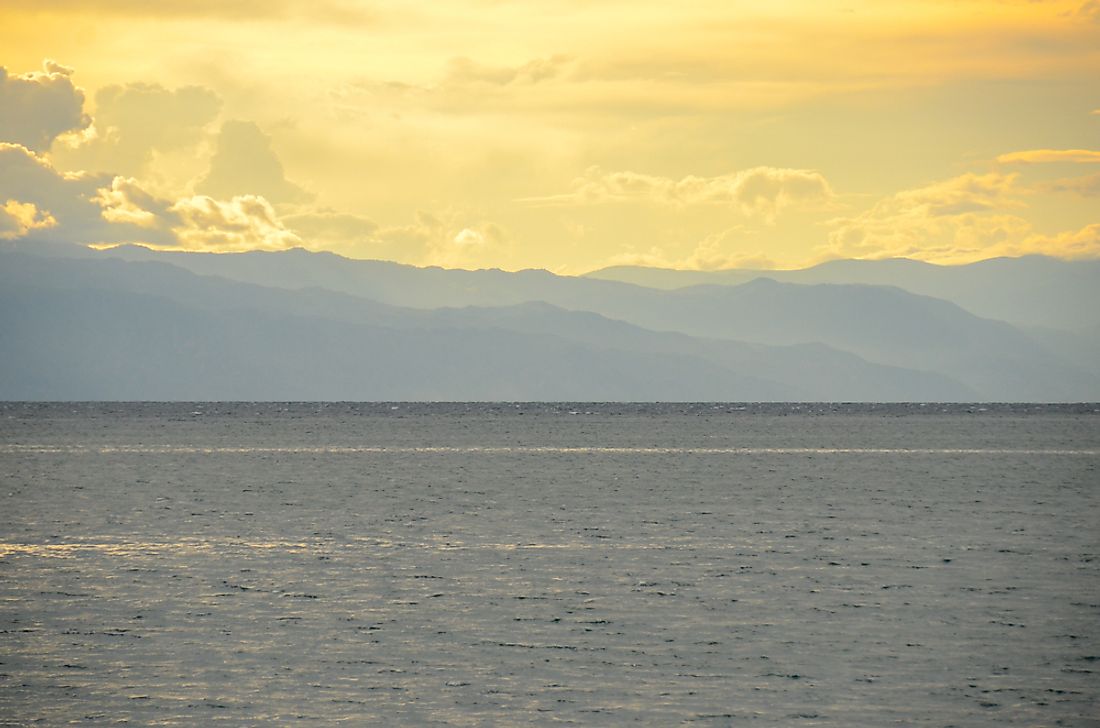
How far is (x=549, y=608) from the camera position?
43219 mm

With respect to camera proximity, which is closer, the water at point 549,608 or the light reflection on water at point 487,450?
the water at point 549,608

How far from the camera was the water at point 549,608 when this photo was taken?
31.4 meters

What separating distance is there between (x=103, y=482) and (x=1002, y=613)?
80.0m

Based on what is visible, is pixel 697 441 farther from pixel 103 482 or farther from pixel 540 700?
pixel 540 700

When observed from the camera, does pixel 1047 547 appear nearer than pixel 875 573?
No

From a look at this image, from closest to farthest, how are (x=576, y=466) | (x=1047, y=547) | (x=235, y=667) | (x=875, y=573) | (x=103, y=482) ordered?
(x=235, y=667) < (x=875, y=573) < (x=1047, y=547) < (x=103, y=482) < (x=576, y=466)

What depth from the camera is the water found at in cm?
3138

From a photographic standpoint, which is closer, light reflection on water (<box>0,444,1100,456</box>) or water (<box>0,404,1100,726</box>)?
water (<box>0,404,1100,726</box>)

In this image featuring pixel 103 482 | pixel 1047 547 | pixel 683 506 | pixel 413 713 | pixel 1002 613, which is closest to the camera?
pixel 413 713

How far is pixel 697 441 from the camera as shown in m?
199

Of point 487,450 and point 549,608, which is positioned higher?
point 549,608

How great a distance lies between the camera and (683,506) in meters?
84.5

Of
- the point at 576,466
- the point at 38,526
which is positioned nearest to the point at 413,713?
the point at 38,526

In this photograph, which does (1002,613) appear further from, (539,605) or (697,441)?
(697,441)
